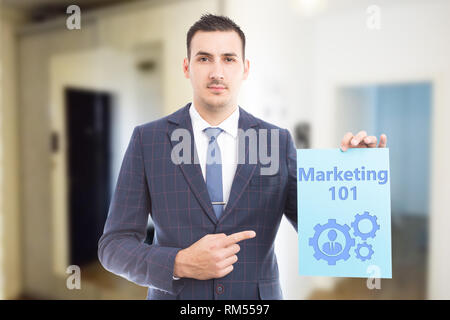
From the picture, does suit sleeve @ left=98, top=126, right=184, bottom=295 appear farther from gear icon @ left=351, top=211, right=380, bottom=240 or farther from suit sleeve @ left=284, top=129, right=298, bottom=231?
gear icon @ left=351, top=211, right=380, bottom=240

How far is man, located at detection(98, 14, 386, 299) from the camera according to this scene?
726 mm

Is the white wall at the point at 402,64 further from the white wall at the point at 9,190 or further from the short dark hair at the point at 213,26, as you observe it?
the white wall at the point at 9,190

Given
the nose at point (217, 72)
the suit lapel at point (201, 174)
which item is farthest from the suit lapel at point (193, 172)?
the nose at point (217, 72)

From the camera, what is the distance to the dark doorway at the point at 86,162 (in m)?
1.22

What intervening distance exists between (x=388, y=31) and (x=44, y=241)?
5.03 ft

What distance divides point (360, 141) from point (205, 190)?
0.32 m

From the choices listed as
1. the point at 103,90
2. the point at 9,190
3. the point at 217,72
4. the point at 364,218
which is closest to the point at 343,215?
the point at 364,218

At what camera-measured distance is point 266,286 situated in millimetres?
767

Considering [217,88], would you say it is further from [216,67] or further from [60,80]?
[60,80]

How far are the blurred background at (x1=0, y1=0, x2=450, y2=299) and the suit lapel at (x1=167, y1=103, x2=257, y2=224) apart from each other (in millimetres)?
89

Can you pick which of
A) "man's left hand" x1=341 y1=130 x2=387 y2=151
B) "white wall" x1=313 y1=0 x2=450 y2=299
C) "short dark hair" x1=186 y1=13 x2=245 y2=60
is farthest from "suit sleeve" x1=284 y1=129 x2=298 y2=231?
→ "white wall" x1=313 y1=0 x2=450 y2=299

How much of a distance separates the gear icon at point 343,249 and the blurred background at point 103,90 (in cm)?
16

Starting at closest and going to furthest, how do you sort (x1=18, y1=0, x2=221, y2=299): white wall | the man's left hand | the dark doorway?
the man's left hand, (x1=18, y1=0, x2=221, y2=299): white wall, the dark doorway

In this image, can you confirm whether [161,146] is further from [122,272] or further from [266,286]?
[266,286]
